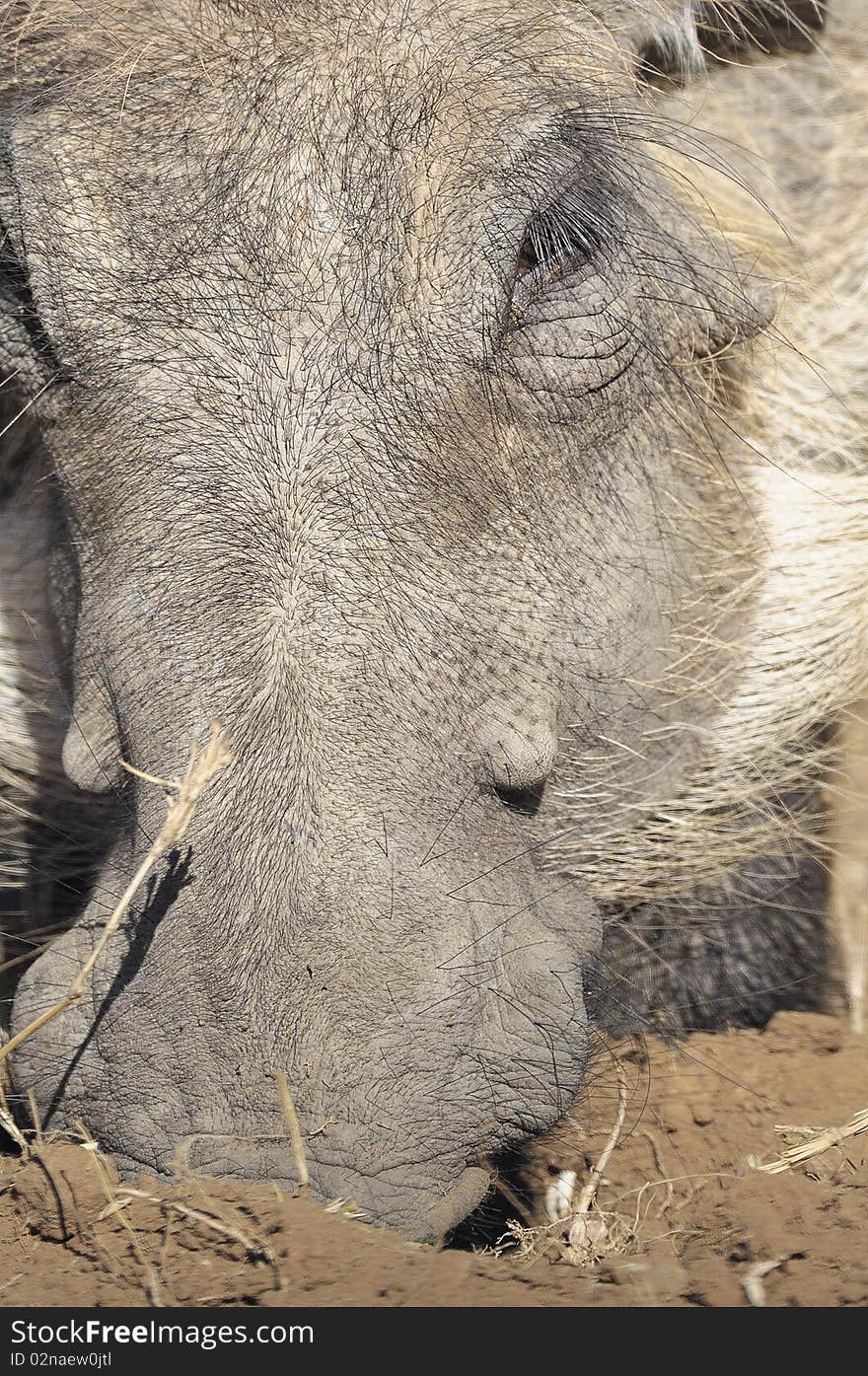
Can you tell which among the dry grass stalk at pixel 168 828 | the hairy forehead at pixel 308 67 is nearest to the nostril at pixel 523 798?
the dry grass stalk at pixel 168 828

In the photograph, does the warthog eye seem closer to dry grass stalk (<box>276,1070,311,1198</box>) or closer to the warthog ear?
the warthog ear

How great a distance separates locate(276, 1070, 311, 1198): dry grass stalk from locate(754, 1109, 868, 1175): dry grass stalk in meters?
0.69

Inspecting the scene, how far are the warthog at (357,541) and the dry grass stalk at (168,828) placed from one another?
0.03 m

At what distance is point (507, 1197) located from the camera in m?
1.98

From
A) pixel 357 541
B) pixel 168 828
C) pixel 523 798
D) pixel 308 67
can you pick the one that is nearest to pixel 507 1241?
pixel 523 798

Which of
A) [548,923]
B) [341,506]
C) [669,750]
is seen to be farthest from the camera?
[669,750]

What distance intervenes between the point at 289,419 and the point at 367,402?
0.34ft

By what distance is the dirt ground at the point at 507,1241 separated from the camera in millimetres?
1670

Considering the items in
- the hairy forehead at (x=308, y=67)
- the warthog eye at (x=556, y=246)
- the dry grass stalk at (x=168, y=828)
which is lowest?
the dry grass stalk at (x=168, y=828)

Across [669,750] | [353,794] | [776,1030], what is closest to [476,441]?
[353,794]

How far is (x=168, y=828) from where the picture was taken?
176 cm

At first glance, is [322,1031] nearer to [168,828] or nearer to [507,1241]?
[168,828]

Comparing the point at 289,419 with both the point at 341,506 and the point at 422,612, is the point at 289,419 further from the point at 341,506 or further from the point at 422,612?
the point at 422,612

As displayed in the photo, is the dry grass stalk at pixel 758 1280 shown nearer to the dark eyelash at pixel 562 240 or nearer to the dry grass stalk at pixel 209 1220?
the dry grass stalk at pixel 209 1220
